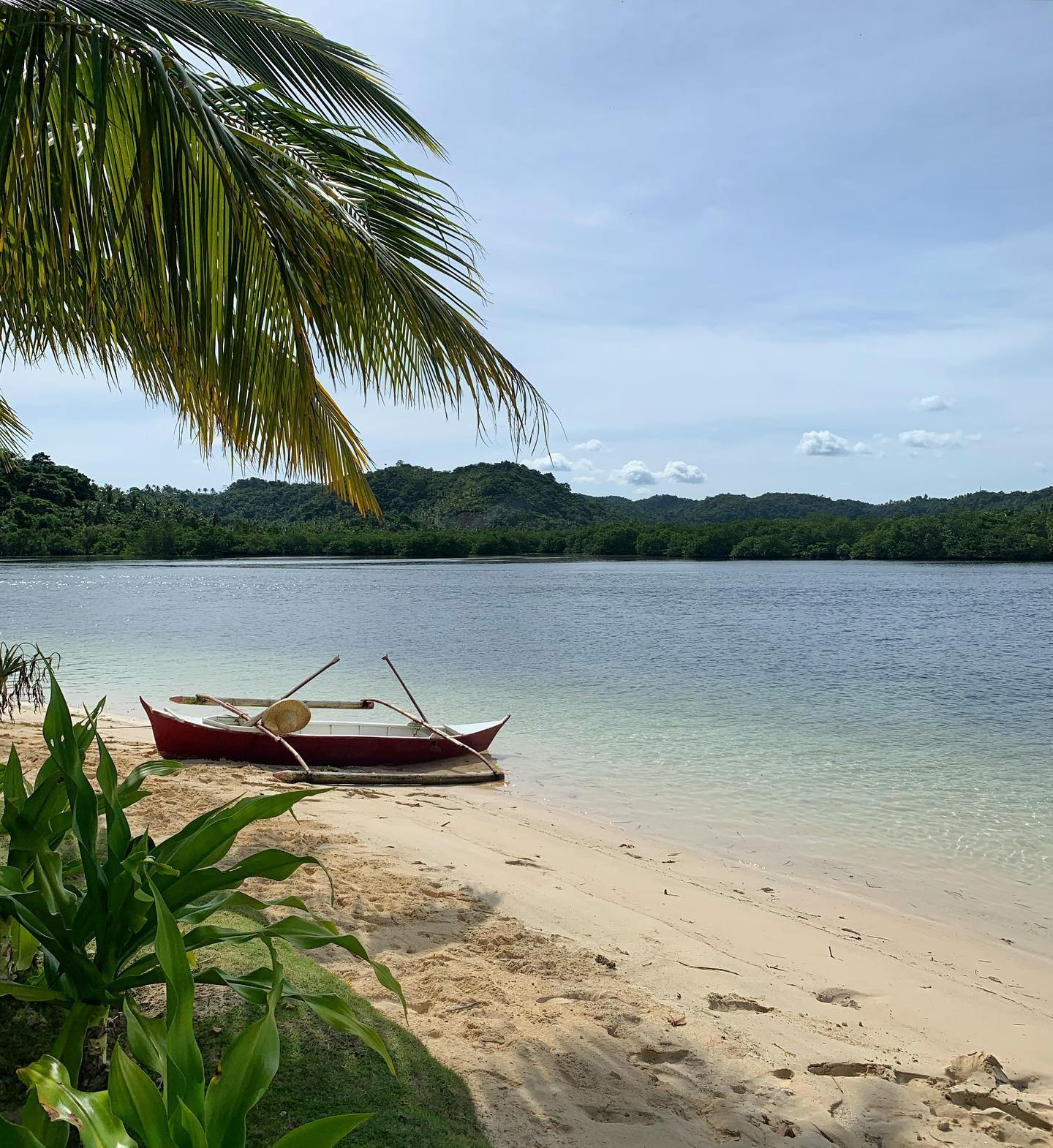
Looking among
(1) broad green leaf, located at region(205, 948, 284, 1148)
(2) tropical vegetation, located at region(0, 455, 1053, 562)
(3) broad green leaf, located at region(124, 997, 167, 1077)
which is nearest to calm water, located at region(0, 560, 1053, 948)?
(1) broad green leaf, located at region(205, 948, 284, 1148)

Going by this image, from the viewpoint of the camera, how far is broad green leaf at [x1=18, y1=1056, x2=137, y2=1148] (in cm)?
131

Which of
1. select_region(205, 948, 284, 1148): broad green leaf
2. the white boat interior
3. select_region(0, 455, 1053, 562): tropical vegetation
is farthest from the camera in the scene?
select_region(0, 455, 1053, 562): tropical vegetation

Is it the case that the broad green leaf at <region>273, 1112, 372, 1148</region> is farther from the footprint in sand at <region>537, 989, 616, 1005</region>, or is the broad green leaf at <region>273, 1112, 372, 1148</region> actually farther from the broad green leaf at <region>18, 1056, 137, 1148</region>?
the footprint in sand at <region>537, 989, 616, 1005</region>

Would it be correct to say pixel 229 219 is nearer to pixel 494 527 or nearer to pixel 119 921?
pixel 119 921

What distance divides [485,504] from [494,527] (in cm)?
341

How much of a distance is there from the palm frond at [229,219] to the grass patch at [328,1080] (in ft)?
8.20

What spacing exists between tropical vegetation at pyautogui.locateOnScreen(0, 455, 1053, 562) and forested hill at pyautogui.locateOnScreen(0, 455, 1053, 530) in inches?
6.9

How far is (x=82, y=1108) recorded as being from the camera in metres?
1.34

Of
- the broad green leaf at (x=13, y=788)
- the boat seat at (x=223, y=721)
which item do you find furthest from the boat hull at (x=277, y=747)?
the broad green leaf at (x=13, y=788)

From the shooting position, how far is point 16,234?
3.61 meters

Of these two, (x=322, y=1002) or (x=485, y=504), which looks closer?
(x=322, y=1002)

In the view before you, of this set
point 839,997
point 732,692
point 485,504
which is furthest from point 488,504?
point 839,997

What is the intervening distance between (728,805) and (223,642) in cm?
1867

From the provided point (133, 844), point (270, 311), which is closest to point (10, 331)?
point (270, 311)
